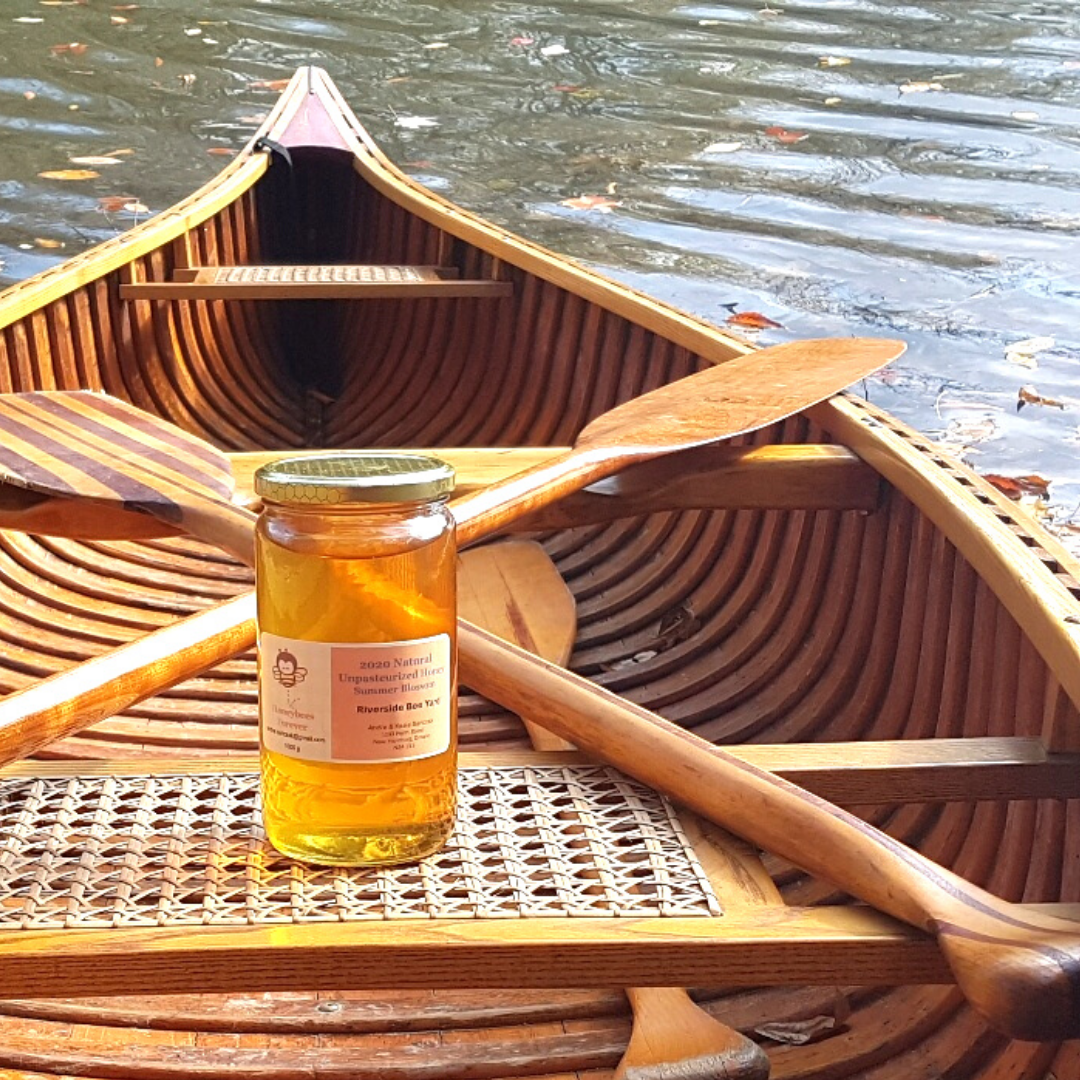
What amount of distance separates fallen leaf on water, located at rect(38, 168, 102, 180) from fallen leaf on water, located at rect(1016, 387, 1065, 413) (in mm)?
4408

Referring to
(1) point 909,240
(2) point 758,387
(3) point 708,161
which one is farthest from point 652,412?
(3) point 708,161

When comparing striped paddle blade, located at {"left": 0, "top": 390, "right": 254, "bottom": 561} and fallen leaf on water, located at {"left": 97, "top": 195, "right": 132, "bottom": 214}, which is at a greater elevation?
striped paddle blade, located at {"left": 0, "top": 390, "right": 254, "bottom": 561}

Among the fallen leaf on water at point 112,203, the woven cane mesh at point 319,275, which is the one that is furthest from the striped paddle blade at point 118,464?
the fallen leaf on water at point 112,203

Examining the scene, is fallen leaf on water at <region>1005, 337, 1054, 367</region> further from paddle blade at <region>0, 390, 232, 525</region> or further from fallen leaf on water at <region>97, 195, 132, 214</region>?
fallen leaf on water at <region>97, 195, 132, 214</region>

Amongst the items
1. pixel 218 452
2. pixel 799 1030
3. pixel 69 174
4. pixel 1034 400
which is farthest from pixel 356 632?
pixel 69 174

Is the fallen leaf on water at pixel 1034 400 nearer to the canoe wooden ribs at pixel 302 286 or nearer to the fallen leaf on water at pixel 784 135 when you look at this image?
the canoe wooden ribs at pixel 302 286

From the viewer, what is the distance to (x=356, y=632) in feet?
2.75

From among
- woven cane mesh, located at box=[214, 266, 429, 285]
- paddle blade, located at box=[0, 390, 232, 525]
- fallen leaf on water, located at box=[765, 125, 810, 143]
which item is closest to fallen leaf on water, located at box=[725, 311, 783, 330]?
woven cane mesh, located at box=[214, 266, 429, 285]

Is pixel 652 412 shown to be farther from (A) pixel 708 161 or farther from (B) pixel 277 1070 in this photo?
(A) pixel 708 161

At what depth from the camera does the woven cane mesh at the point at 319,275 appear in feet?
8.79

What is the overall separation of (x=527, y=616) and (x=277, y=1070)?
0.84 metres

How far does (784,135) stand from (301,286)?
5.08 metres

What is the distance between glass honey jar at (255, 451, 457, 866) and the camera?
2.72ft

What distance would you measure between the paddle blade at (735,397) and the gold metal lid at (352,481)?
0.74 meters
